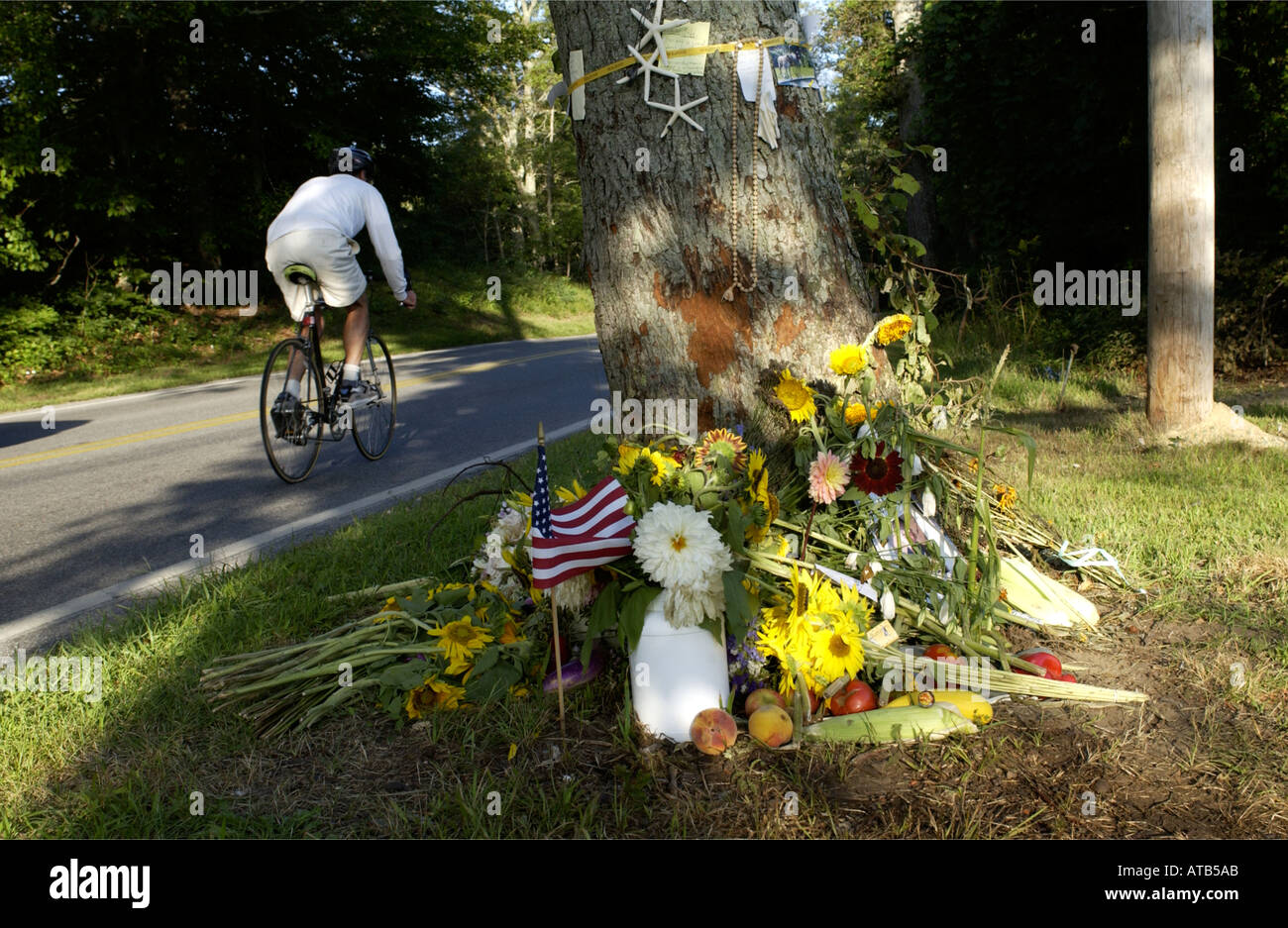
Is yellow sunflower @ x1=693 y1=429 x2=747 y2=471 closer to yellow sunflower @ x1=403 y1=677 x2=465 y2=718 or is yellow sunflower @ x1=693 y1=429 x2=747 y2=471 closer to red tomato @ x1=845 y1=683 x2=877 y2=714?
red tomato @ x1=845 y1=683 x2=877 y2=714

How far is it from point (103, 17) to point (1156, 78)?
15836mm

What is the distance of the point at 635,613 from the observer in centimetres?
242

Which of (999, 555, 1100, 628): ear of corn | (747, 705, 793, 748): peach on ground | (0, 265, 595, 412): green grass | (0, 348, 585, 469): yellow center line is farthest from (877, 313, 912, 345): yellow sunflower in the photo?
A: (0, 265, 595, 412): green grass

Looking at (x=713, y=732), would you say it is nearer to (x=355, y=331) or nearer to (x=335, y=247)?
(x=335, y=247)

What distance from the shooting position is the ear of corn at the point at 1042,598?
9.94 ft

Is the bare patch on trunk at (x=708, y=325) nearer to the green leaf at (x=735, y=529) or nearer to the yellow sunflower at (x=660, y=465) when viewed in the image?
the yellow sunflower at (x=660, y=465)

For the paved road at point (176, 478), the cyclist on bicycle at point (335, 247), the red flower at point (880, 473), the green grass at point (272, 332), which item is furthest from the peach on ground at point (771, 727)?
the green grass at point (272, 332)

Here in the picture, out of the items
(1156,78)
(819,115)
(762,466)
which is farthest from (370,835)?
(1156,78)

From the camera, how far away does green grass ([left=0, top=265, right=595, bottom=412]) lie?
13.0 metres

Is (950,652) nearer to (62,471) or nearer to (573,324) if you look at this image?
(62,471)

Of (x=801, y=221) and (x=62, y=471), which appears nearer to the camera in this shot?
(x=801, y=221)

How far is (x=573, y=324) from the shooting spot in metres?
25.7

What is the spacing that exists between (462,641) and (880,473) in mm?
1351

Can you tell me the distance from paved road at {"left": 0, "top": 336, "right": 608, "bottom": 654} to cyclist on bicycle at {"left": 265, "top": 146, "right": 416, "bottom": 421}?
0.71 meters
